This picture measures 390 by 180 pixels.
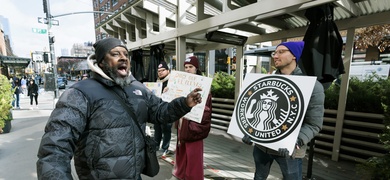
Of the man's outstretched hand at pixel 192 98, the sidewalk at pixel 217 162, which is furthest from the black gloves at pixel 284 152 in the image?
the sidewalk at pixel 217 162

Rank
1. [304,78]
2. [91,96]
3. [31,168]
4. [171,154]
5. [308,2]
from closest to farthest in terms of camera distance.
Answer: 1. [91,96]
2. [304,78]
3. [308,2]
4. [31,168]
5. [171,154]

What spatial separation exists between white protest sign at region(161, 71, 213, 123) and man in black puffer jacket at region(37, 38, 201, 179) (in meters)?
0.55

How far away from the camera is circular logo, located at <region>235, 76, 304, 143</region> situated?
1588 mm

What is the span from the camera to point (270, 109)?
68.4 inches

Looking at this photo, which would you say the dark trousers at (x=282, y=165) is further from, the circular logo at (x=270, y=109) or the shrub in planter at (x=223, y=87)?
the shrub in planter at (x=223, y=87)

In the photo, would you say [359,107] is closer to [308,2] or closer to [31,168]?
[308,2]

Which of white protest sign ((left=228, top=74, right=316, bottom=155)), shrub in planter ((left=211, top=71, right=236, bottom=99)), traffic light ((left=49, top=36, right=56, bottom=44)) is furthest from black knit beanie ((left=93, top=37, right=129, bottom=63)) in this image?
traffic light ((left=49, top=36, right=56, bottom=44))

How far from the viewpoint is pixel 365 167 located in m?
2.08

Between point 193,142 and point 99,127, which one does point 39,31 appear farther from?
point 99,127

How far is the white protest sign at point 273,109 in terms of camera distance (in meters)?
1.55

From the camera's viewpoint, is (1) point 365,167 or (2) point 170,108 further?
(1) point 365,167

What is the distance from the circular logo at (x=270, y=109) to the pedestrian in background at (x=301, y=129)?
0.12 m

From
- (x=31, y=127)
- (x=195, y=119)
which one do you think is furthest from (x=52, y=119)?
(x=31, y=127)

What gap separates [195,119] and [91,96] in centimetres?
127
